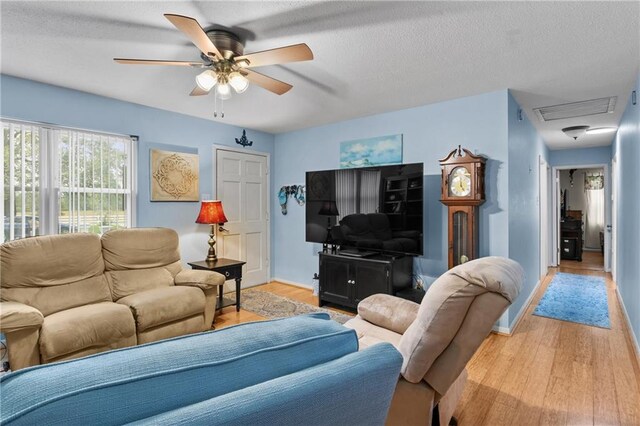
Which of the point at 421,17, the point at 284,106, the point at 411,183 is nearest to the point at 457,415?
the point at 411,183

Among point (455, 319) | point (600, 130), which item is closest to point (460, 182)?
point (455, 319)

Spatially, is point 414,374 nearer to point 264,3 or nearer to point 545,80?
point 264,3

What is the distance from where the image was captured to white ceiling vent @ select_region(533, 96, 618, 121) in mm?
3562

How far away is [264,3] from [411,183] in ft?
7.27

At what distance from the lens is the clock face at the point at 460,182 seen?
3258mm

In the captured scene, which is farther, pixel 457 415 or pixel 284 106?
pixel 284 106

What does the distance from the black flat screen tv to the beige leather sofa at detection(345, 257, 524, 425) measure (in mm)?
1988

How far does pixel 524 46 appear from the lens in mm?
2344

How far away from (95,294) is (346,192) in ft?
8.73

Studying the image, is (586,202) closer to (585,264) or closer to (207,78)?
(585,264)

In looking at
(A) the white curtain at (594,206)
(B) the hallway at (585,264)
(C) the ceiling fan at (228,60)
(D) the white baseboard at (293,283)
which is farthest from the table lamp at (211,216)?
(A) the white curtain at (594,206)

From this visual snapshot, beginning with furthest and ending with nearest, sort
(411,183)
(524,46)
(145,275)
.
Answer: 1. (411,183)
2. (145,275)
3. (524,46)

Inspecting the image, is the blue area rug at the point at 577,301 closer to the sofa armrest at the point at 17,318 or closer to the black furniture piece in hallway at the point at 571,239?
the black furniture piece in hallway at the point at 571,239

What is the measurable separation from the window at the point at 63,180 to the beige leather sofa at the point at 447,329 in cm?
342
